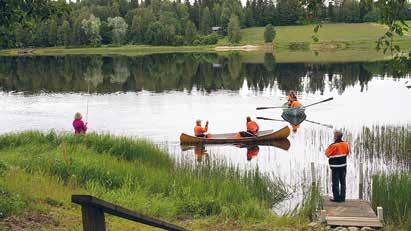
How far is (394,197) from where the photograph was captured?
14.9 m

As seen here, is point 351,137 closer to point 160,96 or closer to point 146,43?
point 160,96

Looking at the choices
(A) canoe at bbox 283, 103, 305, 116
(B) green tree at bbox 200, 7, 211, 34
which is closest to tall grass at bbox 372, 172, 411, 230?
(A) canoe at bbox 283, 103, 305, 116

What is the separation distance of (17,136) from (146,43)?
139 meters

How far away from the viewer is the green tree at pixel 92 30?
152m

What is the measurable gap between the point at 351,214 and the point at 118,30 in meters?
145

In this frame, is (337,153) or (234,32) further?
(234,32)

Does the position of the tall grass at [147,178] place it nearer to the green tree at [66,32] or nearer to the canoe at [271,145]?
the canoe at [271,145]

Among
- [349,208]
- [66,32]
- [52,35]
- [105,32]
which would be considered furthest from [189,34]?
[349,208]

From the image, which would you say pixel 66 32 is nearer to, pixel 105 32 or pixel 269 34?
pixel 105 32

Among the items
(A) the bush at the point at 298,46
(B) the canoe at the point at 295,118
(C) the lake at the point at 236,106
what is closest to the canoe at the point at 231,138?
(C) the lake at the point at 236,106

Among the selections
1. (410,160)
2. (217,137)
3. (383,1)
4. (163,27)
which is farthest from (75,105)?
(163,27)

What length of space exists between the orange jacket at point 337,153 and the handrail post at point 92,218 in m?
11.7

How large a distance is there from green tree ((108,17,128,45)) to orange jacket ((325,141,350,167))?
143m

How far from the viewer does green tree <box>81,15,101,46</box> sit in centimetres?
15162
